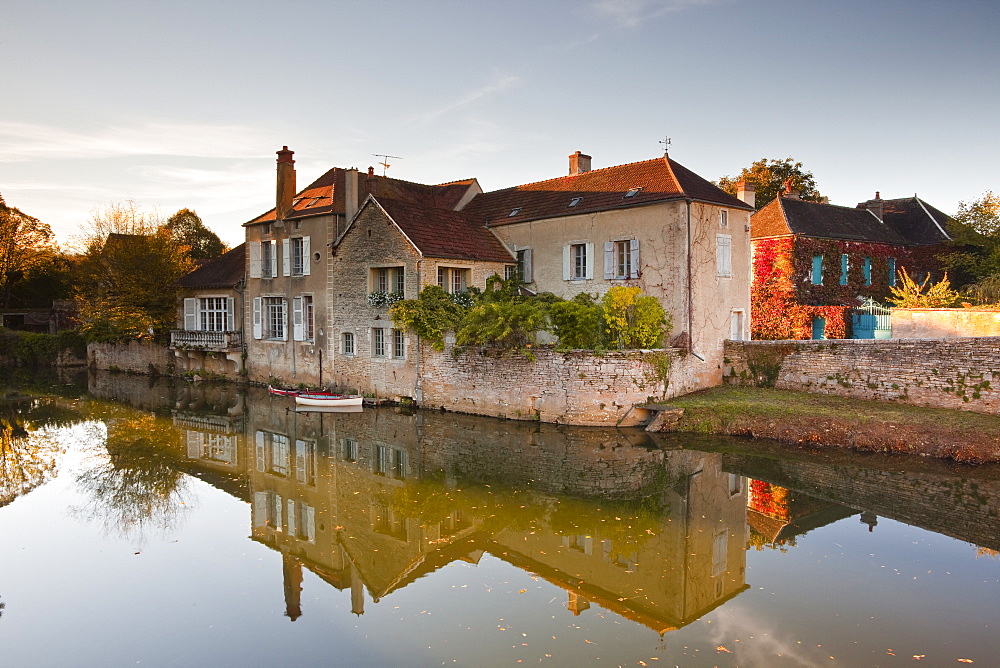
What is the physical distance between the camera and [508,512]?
11.4m

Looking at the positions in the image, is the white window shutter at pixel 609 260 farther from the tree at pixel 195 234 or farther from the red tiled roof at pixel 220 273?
the tree at pixel 195 234

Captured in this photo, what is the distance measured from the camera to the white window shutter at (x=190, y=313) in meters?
31.6

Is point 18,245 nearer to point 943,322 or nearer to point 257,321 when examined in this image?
point 257,321

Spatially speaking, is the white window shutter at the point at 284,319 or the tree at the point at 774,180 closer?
the white window shutter at the point at 284,319

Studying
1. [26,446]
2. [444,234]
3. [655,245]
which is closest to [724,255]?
[655,245]

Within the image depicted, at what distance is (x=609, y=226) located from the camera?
21391 mm

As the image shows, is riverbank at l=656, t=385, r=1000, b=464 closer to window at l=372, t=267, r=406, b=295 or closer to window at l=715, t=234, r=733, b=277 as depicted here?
window at l=715, t=234, r=733, b=277

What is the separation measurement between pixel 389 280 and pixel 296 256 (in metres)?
5.90

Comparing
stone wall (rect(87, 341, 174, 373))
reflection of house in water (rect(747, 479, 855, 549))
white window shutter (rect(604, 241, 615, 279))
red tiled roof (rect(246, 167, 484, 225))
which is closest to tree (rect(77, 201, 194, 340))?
stone wall (rect(87, 341, 174, 373))

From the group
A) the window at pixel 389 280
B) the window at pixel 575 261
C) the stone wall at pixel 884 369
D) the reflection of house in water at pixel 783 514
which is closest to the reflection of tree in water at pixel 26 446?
the window at pixel 389 280

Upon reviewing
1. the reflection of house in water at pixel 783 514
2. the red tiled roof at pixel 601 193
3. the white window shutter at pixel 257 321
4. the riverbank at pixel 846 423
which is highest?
the red tiled roof at pixel 601 193

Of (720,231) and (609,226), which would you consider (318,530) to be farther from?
(720,231)

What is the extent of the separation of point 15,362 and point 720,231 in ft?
126

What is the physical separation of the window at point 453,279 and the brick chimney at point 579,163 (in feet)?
20.8
